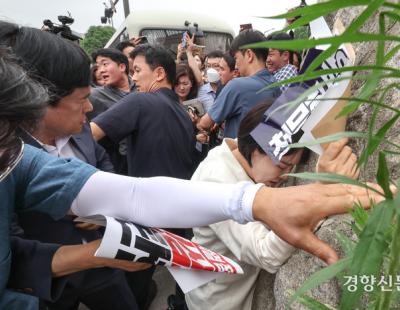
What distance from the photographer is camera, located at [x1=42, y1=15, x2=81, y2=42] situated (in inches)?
107

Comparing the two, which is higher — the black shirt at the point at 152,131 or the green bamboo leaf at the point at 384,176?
the green bamboo leaf at the point at 384,176

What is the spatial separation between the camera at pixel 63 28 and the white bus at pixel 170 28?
4313mm

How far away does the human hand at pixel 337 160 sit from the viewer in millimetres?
1061

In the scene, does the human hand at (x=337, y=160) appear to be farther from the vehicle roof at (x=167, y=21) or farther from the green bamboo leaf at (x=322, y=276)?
the vehicle roof at (x=167, y=21)

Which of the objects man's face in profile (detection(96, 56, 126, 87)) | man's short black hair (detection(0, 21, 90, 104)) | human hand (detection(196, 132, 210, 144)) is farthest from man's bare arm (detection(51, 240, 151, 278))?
man's face in profile (detection(96, 56, 126, 87))

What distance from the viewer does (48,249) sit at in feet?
3.72

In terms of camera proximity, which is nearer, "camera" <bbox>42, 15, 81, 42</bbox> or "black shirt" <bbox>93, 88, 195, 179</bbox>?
"black shirt" <bbox>93, 88, 195, 179</bbox>

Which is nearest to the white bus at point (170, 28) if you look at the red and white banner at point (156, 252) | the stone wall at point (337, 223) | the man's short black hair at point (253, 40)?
the man's short black hair at point (253, 40)

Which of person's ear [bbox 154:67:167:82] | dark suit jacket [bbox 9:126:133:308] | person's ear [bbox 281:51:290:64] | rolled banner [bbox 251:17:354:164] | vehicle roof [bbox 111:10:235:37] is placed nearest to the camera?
rolled banner [bbox 251:17:354:164]

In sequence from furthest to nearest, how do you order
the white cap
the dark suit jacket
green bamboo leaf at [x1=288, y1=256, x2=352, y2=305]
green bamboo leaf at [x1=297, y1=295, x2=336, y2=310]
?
the white cap → the dark suit jacket → green bamboo leaf at [x1=297, y1=295, x2=336, y2=310] → green bamboo leaf at [x1=288, y1=256, x2=352, y2=305]

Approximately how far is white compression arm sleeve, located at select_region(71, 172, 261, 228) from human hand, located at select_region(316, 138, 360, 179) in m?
0.29

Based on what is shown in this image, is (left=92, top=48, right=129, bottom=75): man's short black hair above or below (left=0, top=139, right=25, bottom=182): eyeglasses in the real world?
below

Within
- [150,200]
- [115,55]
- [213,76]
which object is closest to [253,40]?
[115,55]

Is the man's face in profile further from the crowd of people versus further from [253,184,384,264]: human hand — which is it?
[253,184,384,264]: human hand
